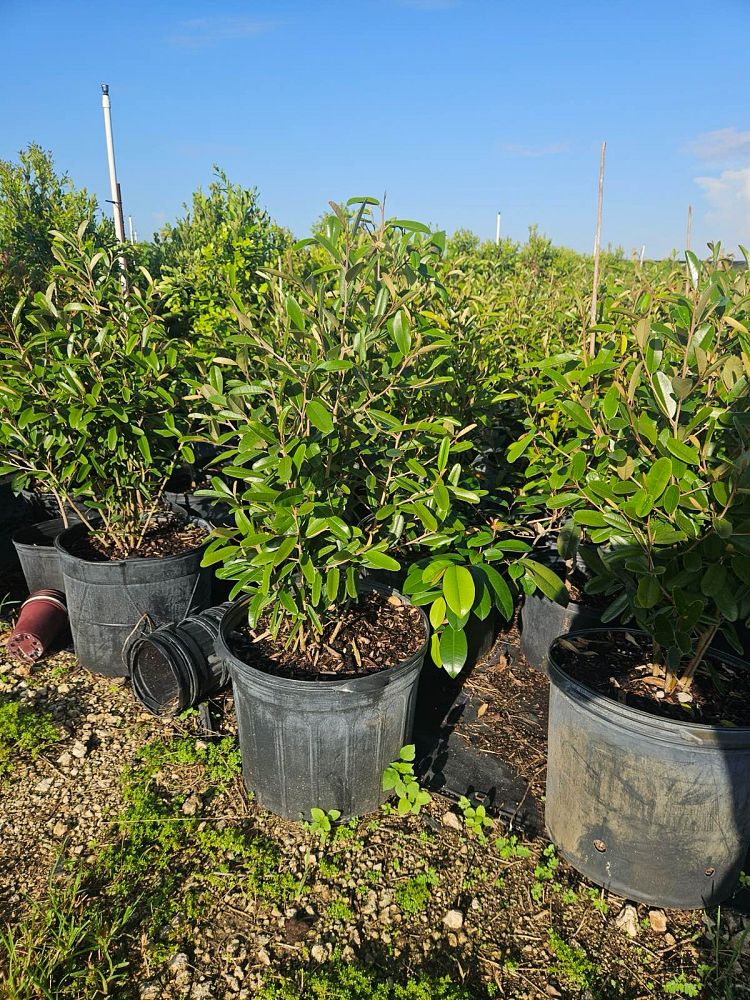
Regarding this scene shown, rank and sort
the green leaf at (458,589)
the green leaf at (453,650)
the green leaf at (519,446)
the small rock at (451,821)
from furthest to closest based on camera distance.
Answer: the green leaf at (519,446), the small rock at (451,821), the green leaf at (453,650), the green leaf at (458,589)

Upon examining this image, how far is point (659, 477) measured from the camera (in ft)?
5.26

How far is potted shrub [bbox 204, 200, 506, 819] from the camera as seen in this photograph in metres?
1.84

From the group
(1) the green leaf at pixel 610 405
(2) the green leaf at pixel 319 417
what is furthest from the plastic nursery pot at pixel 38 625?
(1) the green leaf at pixel 610 405

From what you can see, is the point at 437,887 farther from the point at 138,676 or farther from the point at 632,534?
the point at 138,676

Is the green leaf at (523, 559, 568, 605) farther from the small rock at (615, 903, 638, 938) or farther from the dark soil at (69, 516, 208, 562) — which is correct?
the dark soil at (69, 516, 208, 562)

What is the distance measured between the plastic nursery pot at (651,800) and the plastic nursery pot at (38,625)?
8.10 feet

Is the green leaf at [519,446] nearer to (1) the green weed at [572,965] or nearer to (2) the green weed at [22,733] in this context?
(1) the green weed at [572,965]

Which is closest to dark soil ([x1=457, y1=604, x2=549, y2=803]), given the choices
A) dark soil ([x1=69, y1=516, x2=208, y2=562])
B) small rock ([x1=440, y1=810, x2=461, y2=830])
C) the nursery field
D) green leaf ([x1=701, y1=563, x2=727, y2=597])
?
the nursery field

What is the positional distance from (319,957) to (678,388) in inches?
72.2

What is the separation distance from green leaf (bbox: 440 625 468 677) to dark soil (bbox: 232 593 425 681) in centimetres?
61

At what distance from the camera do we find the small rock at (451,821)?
7.08 ft

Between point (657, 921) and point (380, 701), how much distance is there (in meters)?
1.04

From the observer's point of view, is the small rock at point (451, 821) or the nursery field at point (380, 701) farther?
the small rock at point (451, 821)

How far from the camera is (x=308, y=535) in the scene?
184 cm
